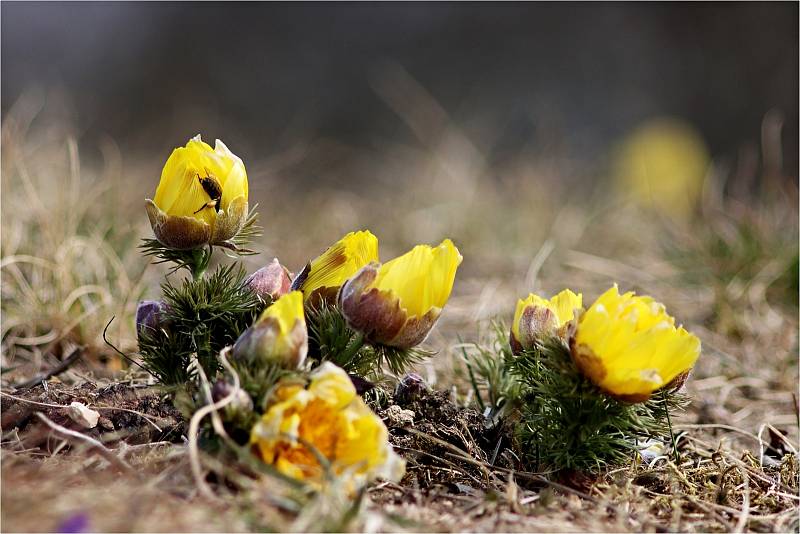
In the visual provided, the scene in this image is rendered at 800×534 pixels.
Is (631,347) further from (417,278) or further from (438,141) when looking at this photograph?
(438,141)

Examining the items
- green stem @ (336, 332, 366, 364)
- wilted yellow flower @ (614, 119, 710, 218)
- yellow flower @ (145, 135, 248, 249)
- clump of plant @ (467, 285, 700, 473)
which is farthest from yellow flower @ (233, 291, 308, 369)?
wilted yellow flower @ (614, 119, 710, 218)

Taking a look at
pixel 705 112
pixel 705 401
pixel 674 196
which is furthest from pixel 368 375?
pixel 705 112

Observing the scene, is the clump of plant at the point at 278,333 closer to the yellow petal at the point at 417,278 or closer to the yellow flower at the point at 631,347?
the yellow petal at the point at 417,278

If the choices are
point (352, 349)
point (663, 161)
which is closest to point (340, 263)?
point (352, 349)

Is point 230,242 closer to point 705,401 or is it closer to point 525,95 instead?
point 705,401

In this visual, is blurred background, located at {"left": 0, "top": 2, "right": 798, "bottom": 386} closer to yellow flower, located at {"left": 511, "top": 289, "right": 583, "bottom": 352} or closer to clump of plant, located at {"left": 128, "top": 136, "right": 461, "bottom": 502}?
clump of plant, located at {"left": 128, "top": 136, "right": 461, "bottom": 502}

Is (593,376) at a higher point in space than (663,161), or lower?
higher
